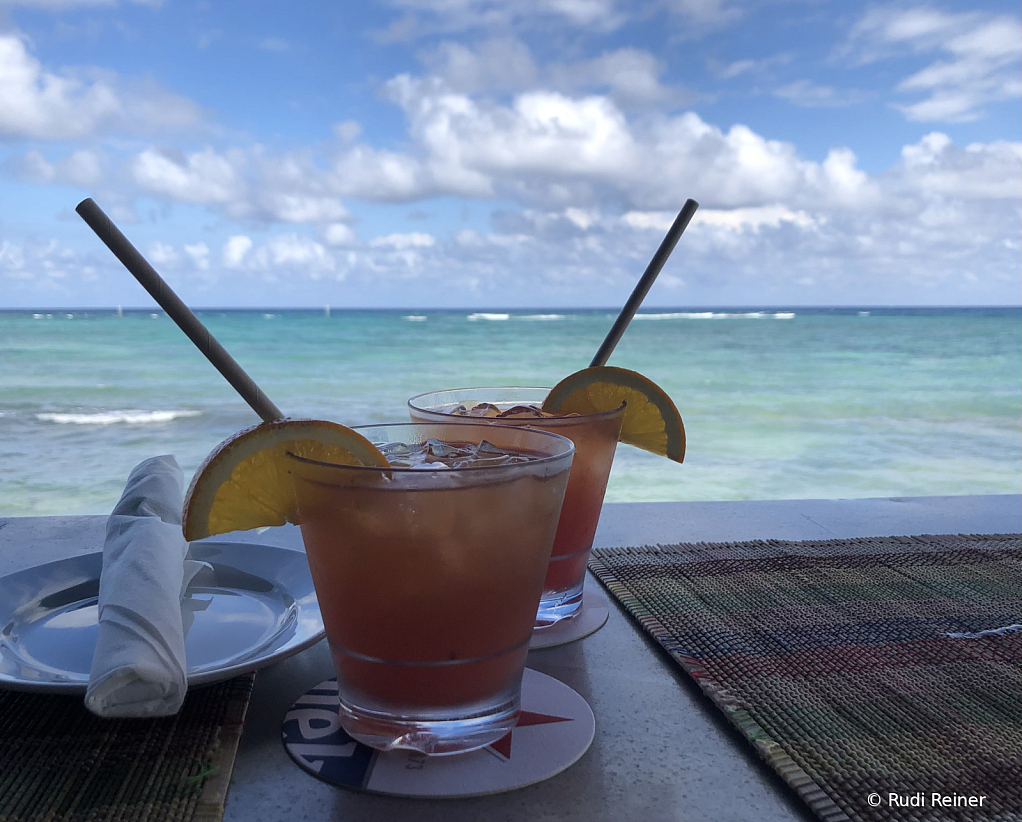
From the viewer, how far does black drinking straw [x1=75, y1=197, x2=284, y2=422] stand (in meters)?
0.61

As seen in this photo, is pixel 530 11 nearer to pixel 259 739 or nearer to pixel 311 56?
pixel 311 56

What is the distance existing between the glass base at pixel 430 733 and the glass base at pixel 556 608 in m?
0.22

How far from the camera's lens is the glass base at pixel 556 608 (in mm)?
767

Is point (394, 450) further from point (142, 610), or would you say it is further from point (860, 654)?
point (860, 654)

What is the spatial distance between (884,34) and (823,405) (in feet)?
51.2

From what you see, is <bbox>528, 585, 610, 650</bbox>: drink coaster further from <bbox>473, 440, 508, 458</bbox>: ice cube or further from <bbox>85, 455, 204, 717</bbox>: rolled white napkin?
<bbox>85, 455, 204, 717</bbox>: rolled white napkin

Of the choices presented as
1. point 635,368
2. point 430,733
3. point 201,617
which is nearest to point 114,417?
point 635,368

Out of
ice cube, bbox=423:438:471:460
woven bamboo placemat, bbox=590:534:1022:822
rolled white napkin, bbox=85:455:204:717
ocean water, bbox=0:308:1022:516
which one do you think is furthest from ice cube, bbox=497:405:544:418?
ocean water, bbox=0:308:1022:516

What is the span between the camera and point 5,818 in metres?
0.45

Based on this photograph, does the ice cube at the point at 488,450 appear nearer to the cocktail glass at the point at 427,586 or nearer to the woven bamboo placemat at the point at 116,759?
the cocktail glass at the point at 427,586

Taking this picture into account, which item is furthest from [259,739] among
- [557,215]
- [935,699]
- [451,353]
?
[557,215]

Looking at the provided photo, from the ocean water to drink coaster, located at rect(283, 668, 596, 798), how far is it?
13.8 feet

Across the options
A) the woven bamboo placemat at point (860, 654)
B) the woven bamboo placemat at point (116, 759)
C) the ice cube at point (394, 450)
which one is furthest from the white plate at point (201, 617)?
the woven bamboo placemat at point (860, 654)

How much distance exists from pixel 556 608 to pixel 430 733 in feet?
0.85
